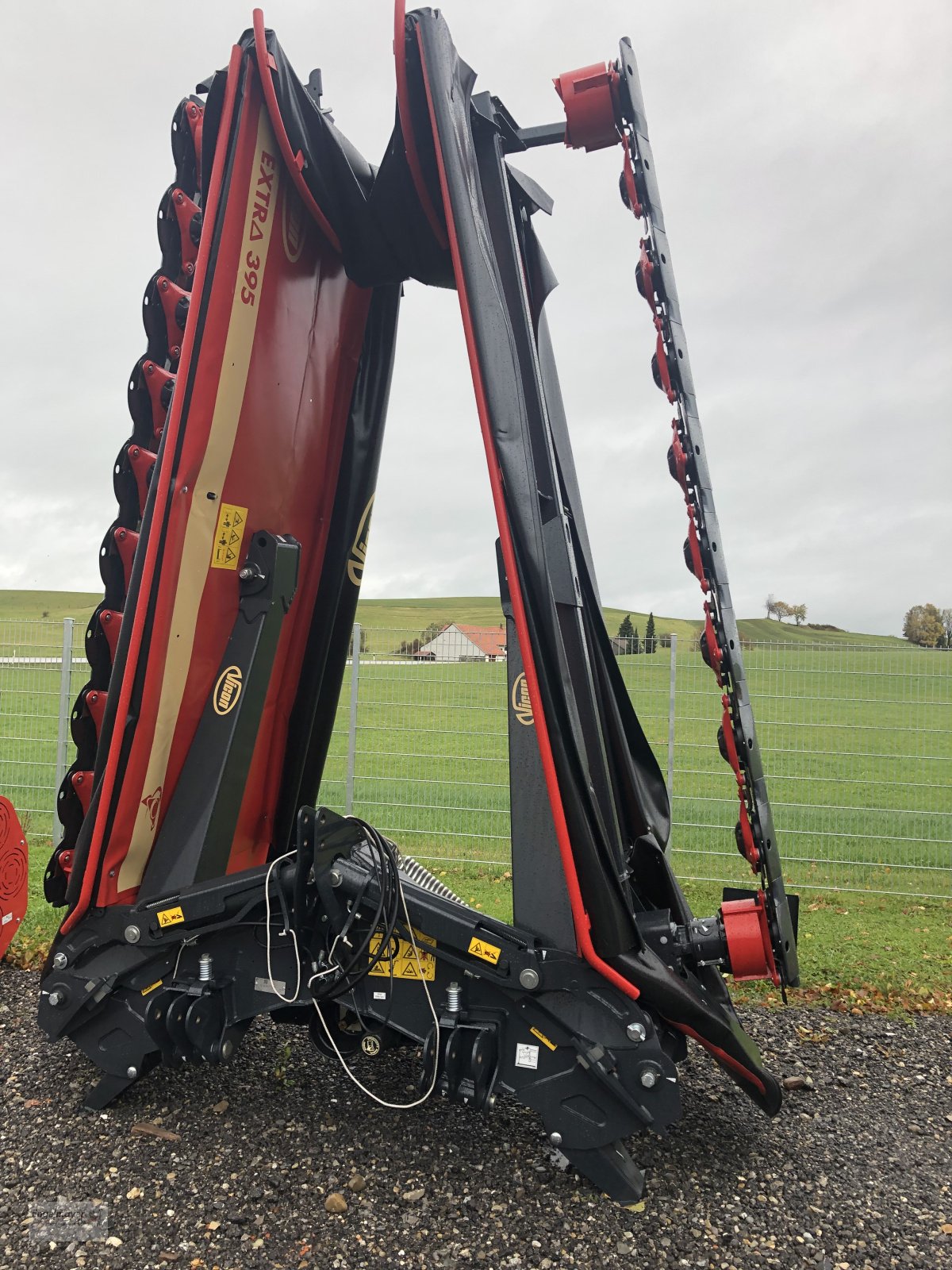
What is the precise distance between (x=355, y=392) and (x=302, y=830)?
205 cm

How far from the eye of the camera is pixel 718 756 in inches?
330

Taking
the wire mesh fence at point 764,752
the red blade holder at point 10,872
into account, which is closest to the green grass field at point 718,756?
the wire mesh fence at point 764,752

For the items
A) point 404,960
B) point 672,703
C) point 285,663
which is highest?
point 285,663

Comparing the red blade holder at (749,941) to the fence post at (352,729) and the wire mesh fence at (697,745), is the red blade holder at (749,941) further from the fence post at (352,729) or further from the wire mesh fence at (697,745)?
the fence post at (352,729)

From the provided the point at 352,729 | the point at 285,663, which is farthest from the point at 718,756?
the point at 285,663

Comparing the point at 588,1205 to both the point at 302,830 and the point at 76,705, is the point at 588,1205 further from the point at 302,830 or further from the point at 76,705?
the point at 76,705

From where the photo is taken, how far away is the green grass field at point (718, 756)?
799 centimetres

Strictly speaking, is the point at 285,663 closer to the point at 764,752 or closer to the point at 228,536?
the point at 228,536

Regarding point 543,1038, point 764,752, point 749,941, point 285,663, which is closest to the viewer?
point 543,1038

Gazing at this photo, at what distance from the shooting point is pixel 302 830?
3125 mm

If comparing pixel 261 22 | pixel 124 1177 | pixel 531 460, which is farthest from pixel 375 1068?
pixel 261 22

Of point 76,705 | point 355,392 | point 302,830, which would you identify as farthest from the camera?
point 355,392

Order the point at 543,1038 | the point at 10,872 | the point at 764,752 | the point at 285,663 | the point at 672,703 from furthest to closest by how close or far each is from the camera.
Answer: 1. the point at 764,752
2. the point at 672,703
3. the point at 10,872
4. the point at 285,663
5. the point at 543,1038

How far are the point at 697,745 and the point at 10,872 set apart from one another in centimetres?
550
